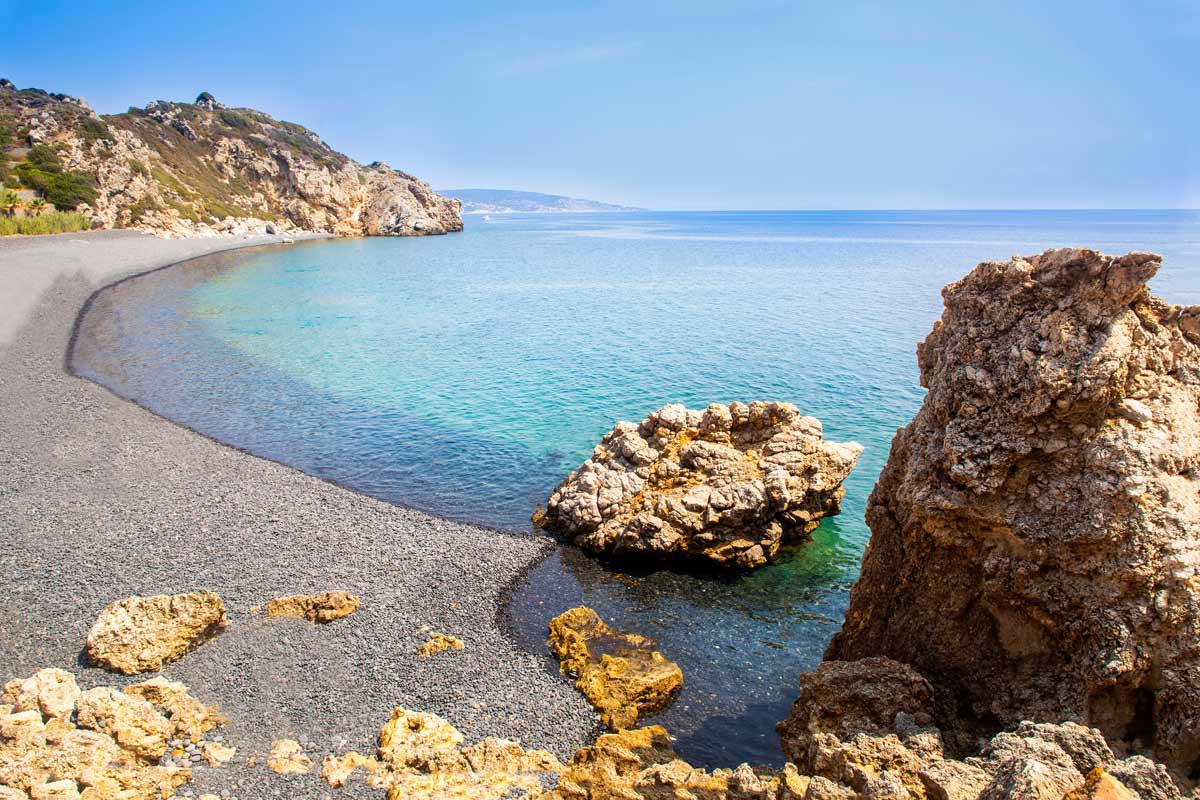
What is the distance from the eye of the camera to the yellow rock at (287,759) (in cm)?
1141

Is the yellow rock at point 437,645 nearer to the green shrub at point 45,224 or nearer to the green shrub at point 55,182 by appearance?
the green shrub at point 45,224

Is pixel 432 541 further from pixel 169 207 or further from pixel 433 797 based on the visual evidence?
pixel 169 207

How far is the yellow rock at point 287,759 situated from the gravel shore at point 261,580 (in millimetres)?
189

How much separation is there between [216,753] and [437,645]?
15.2ft

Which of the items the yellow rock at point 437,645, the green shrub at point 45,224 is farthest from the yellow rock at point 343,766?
the green shrub at point 45,224

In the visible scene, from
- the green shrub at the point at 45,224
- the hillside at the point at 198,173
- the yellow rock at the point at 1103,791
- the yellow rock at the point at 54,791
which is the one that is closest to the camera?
the yellow rock at the point at 1103,791

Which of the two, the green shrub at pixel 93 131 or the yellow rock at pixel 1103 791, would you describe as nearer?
the yellow rock at pixel 1103 791

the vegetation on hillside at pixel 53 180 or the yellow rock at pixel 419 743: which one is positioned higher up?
the vegetation on hillside at pixel 53 180

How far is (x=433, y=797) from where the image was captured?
10.6 m

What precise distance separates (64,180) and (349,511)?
95.1 meters

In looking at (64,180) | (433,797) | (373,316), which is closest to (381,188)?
(64,180)

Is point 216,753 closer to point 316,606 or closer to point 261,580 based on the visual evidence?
point 316,606

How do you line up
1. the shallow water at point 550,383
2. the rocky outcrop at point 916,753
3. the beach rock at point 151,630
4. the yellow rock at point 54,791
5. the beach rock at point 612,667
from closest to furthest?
the rocky outcrop at point 916,753, the yellow rock at point 54,791, the beach rock at point 151,630, the beach rock at point 612,667, the shallow water at point 550,383

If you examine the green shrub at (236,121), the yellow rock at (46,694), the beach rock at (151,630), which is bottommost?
the beach rock at (151,630)
